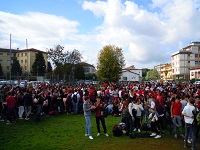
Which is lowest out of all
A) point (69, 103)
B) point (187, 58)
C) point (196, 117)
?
point (69, 103)

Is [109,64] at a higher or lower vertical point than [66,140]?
higher

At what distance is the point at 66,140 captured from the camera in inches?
384

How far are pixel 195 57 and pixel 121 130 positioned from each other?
9633 cm

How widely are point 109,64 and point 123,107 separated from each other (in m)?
49.8

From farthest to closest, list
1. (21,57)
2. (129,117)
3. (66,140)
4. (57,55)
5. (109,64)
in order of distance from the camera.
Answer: (21,57) → (109,64) → (57,55) → (129,117) → (66,140)

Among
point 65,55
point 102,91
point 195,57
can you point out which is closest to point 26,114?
point 102,91

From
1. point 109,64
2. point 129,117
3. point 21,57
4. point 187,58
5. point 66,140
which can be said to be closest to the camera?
point 66,140

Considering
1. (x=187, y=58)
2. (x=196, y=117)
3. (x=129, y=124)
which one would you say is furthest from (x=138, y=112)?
(x=187, y=58)

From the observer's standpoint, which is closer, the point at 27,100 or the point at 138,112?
the point at 138,112

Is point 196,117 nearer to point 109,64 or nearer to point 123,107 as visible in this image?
point 123,107

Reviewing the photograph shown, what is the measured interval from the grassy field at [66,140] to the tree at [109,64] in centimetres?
4735

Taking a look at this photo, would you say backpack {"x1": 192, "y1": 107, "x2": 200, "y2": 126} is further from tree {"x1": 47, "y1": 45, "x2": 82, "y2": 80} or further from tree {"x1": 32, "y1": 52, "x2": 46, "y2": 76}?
tree {"x1": 32, "y1": 52, "x2": 46, "y2": 76}

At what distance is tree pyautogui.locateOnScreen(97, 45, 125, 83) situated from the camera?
59.8 metres

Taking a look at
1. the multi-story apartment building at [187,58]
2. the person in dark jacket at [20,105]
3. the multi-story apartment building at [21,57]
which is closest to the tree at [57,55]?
the person in dark jacket at [20,105]
